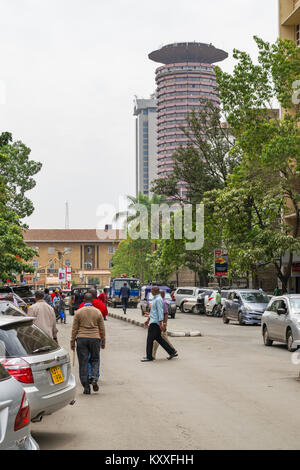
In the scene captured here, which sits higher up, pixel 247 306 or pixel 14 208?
pixel 14 208

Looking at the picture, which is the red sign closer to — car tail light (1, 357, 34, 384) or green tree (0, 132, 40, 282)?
green tree (0, 132, 40, 282)

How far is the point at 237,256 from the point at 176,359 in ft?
67.7

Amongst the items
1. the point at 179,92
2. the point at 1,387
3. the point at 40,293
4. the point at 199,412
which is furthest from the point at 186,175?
the point at 179,92

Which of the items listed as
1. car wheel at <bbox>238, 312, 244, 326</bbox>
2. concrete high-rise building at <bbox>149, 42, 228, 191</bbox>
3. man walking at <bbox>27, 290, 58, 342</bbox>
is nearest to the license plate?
man walking at <bbox>27, 290, 58, 342</bbox>

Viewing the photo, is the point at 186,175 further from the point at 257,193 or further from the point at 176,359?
the point at 176,359

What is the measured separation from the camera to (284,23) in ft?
152

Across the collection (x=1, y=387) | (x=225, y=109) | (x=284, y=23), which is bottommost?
(x=1, y=387)

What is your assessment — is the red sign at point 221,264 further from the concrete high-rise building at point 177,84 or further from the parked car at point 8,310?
the concrete high-rise building at point 177,84

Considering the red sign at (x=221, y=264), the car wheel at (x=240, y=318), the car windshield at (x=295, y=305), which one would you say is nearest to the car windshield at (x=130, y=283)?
the red sign at (x=221, y=264)

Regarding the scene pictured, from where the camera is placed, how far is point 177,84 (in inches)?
7717

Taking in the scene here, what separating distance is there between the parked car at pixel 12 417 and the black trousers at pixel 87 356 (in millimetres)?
6520

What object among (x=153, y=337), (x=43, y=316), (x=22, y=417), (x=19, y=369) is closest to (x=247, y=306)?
(x=153, y=337)

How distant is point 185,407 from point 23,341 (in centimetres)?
339

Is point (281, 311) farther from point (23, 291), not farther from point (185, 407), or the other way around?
point (23, 291)
